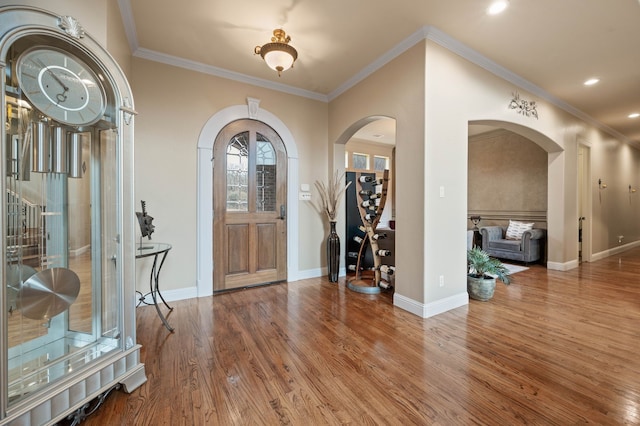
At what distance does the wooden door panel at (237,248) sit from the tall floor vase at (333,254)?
117cm

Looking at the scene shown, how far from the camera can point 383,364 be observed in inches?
75.1

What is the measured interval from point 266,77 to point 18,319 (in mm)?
3386

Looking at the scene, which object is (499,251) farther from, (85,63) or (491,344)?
(85,63)

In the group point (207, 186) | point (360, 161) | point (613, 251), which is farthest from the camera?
point (360, 161)

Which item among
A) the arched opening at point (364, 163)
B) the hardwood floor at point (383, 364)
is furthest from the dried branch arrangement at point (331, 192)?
the hardwood floor at point (383, 364)

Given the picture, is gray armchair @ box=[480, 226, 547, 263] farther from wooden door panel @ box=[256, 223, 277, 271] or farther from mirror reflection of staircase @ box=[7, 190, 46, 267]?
mirror reflection of staircase @ box=[7, 190, 46, 267]

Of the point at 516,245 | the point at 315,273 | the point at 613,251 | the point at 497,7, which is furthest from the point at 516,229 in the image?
the point at 497,7

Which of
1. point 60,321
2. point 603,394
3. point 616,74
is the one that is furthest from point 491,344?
point 616,74

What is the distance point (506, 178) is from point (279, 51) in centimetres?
612

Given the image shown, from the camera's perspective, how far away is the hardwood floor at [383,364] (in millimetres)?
1464

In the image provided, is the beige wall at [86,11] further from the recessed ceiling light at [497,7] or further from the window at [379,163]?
the window at [379,163]

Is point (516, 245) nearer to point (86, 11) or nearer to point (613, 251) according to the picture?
point (613, 251)

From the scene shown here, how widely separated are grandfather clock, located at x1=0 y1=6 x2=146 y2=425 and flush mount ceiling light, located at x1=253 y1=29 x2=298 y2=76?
1.29 metres

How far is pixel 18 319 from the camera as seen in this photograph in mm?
1302
